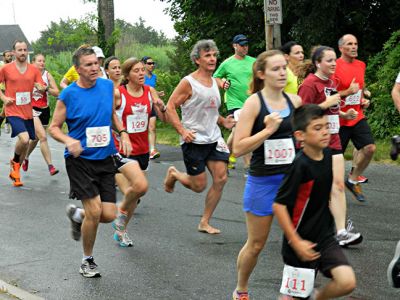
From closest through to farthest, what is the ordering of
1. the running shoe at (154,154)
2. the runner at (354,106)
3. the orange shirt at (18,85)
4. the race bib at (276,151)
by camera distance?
1. the race bib at (276,151)
2. the runner at (354,106)
3. the orange shirt at (18,85)
4. the running shoe at (154,154)

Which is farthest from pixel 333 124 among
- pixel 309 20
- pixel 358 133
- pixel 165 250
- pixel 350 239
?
pixel 309 20

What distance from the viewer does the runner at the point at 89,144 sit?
7000 millimetres

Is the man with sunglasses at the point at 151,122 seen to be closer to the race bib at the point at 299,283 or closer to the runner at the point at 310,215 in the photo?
the runner at the point at 310,215

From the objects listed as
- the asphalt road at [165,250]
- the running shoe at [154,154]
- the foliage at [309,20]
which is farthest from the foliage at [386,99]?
the running shoe at [154,154]

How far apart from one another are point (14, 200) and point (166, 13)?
13.7 meters

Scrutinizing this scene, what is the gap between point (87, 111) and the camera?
7086 mm

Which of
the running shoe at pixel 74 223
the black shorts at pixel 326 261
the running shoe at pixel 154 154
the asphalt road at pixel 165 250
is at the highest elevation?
the black shorts at pixel 326 261

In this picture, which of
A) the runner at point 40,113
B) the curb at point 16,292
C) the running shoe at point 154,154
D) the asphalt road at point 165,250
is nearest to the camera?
the curb at point 16,292

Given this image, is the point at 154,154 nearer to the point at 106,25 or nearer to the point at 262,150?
the point at 262,150

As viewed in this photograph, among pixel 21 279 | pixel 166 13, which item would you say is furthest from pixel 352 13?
pixel 21 279

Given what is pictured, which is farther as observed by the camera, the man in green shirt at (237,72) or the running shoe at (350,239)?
the man in green shirt at (237,72)

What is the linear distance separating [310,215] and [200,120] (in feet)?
11.6

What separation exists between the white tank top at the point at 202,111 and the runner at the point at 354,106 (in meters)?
1.34

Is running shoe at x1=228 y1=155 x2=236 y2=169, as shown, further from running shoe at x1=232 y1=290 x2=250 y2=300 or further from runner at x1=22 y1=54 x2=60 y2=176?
running shoe at x1=232 y1=290 x2=250 y2=300
